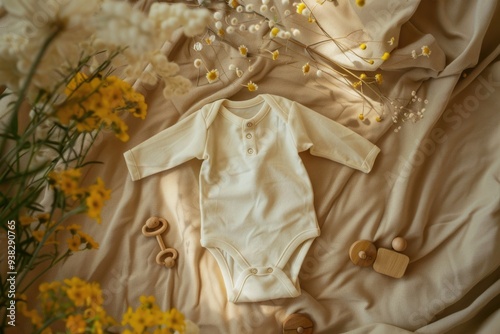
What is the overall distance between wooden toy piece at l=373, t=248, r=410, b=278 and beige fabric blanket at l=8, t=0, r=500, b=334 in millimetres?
36

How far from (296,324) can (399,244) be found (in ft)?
1.21

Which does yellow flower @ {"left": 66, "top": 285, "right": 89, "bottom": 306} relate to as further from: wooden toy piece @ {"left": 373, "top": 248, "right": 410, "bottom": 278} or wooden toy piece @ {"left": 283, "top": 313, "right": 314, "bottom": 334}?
wooden toy piece @ {"left": 373, "top": 248, "right": 410, "bottom": 278}

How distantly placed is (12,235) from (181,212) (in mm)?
574

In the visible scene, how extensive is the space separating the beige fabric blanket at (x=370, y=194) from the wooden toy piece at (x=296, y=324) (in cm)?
3

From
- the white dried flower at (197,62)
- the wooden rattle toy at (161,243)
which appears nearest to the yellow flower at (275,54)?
the white dried flower at (197,62)

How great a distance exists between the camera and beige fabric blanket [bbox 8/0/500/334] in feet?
4.48

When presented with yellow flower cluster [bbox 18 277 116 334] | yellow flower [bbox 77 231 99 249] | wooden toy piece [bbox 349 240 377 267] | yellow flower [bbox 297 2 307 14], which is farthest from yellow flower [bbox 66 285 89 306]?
yellow flower [bbox 297 2 307 14]

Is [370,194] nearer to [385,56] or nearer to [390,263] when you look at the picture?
[390,263]

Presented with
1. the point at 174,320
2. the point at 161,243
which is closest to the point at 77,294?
the point at 174,320

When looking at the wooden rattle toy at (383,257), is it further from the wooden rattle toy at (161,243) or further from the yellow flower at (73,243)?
the yellow flower at (73,243)

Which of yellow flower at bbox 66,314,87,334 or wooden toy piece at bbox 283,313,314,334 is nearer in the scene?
yellow flower at bbox 66,314,87,334

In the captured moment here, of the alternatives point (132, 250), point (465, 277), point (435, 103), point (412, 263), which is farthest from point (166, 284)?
point (435, 103)

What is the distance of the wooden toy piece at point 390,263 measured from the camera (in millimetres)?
1380

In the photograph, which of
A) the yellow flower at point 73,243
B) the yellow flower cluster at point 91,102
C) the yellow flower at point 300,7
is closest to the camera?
the yellow flower cluster at point 91,102
